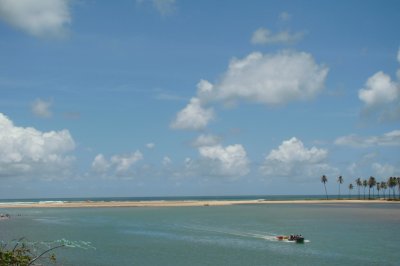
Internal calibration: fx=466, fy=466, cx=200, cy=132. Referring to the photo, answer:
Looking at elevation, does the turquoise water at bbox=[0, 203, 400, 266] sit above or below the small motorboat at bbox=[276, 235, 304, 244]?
below

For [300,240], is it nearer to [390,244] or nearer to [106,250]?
[390,244]

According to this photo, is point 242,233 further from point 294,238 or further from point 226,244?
point 226,244

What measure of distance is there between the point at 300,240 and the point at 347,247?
6354mm

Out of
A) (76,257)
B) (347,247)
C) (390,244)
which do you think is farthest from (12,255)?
(390,244)

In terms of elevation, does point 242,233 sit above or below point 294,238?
below

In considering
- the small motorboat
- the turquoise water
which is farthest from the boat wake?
the small motorboat

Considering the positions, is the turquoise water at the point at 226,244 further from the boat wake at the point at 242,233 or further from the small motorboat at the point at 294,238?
the small motorboat at the point at 294,238

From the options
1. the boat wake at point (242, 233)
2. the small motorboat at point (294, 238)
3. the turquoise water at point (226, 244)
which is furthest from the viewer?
the boat wake at point (242, 233)

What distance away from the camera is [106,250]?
55.0m

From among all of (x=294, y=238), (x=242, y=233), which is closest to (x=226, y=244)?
(x=294, y=238)

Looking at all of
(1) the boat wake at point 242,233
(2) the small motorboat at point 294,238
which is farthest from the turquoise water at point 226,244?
(2) the small motorboat at point 294,238

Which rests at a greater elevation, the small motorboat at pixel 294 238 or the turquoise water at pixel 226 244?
the small motorboat at pixel 294 238

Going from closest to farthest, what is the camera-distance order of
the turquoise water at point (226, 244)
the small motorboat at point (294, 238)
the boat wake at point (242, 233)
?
the turquoise water at point (226, 244), the small motorboat at point (294, 238), the boat wake at point (242, 233)

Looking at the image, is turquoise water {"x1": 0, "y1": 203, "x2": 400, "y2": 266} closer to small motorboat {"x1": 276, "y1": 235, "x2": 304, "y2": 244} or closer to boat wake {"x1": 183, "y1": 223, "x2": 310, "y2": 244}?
boat wake {"x1": 183, "y1": 223, "x2": 310, "y2": 244}
